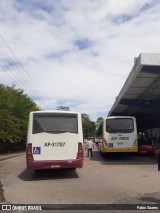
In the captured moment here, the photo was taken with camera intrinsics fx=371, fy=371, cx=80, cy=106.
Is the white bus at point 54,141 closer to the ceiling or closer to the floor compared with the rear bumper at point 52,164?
closer to the ceiling

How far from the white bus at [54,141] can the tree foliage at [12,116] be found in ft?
60.6

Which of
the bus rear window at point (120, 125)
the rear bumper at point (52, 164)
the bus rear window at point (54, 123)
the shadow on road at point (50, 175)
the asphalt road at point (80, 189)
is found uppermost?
the bus rear window at point (120, 125)

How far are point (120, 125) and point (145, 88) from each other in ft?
14.4

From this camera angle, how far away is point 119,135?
79.2 ft

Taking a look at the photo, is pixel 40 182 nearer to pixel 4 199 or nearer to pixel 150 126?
pixel 4 199

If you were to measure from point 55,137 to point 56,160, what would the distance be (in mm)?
964

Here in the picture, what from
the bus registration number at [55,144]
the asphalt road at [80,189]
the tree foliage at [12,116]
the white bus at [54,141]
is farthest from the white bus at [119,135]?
the tree foliage at [12,116]

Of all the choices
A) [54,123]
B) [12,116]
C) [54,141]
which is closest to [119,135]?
[54,123]

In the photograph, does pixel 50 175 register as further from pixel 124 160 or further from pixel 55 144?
pixel 124 160

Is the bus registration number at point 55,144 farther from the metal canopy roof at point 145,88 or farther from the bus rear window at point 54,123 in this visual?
the metal canopy roof at point 145,88

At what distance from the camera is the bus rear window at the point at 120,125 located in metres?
24.5

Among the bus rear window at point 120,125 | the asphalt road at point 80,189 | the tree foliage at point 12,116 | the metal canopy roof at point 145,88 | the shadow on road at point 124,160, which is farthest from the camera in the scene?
the tree foliage at point 12,116

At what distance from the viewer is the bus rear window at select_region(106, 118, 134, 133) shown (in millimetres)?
24509

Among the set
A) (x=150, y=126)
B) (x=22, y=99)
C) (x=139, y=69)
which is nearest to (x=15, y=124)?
(x=22, y=99)
